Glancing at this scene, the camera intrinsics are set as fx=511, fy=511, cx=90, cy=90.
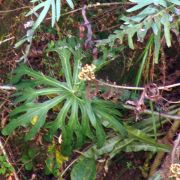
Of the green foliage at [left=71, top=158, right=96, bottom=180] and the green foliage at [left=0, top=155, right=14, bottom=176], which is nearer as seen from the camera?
the green foliage at [left=71, top=158, right=96, bottom=180]

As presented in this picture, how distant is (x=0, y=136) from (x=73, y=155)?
381mm

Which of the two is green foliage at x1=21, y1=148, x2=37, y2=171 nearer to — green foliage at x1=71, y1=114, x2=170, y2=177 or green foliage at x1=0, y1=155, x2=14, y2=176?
green foliage at x1=0, y1=155, x2=14, y2=176

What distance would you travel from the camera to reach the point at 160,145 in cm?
224

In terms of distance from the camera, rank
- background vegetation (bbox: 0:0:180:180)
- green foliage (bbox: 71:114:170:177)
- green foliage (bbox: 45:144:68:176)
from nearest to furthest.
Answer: background vegetation (bbox: 0:0:180:180)
green foliage (bbox: 71:114:170:177)
green foliage (bbox: 45:144:68:176)

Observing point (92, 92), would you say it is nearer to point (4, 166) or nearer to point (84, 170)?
point (84, 170)

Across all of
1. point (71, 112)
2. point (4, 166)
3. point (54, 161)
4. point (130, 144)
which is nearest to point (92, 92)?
point (71, 112)

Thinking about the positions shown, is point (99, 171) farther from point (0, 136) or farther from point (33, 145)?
point (0, 136)

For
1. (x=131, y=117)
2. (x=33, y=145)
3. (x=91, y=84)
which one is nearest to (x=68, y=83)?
(x=91, y=84)

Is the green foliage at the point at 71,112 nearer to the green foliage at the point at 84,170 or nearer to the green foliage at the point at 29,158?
the green foliage at the point at 84,170

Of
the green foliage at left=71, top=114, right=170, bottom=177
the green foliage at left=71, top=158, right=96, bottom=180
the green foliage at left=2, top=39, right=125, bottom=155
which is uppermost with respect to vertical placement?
the green foliage at left=2, top=39, right=125, bottom=155

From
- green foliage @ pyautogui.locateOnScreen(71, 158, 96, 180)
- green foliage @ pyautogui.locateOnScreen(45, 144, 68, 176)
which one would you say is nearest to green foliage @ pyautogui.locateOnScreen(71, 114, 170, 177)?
green foliage @ pyautogui.locateOnScreen(71, 158, 96, 180)

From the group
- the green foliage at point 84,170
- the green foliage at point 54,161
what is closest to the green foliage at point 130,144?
the green foliage at point 84,170

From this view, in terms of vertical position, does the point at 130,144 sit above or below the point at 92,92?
below

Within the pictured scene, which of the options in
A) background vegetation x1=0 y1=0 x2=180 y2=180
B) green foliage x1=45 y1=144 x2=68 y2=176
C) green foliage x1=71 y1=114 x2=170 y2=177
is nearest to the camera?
background vegetation x1=0 y1=0 x2=180 y2=180
